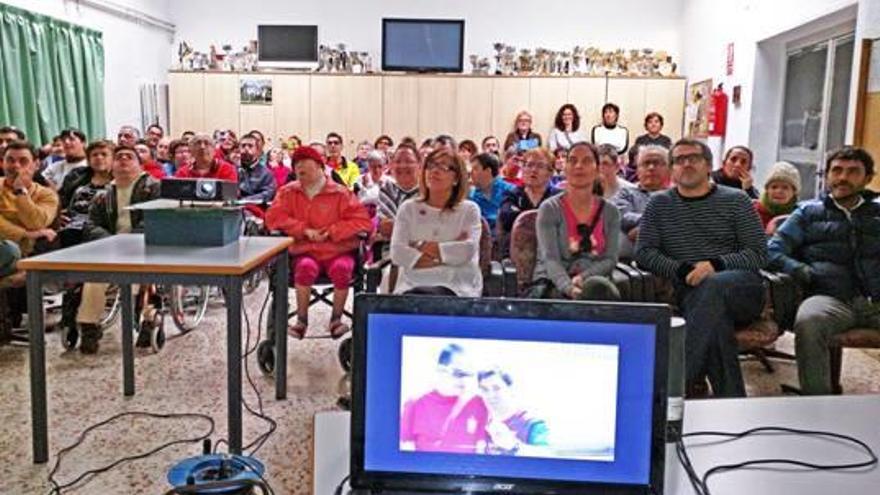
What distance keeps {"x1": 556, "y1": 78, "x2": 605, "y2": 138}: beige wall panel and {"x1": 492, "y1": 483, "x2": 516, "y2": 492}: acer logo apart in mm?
7818

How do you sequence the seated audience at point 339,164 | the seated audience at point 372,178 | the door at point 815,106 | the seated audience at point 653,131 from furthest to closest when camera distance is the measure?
1. the seated audience at point 653,131
2. the seated audience at point 339,164
3. the seated audience at point 372,178
4. the door at point 815,106

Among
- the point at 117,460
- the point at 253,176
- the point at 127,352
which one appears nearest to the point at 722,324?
the point at 117,460

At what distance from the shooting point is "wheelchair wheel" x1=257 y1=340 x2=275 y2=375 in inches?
140

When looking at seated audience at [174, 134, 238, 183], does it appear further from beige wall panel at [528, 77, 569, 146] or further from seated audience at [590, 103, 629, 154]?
seated audience at [590, 103, 629, 154]

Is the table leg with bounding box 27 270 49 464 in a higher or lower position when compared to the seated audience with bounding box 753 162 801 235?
lower

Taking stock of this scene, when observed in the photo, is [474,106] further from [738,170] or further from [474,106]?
[738,170]

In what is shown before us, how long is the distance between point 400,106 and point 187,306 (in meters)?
4.40

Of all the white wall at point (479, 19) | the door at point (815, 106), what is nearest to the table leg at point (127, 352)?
the door at point (815, 106)

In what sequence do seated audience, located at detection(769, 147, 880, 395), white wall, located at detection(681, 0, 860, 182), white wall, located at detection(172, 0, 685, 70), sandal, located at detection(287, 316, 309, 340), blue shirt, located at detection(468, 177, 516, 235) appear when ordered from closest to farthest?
seated audience, located at detection(769, 147, 880, 395)
sandal, located at detection(287, 316, 309, 340)
blue shirt, located at detection(468, 177, 516, 235)
white wall, located at detection(681, 0, 860, 182)
white wall, located at detection(172, 0, 685, 70)

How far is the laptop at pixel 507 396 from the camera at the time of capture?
40.2 inches

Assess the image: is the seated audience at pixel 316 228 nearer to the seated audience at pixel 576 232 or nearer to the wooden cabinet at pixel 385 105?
the seated audience at pixel 576 232

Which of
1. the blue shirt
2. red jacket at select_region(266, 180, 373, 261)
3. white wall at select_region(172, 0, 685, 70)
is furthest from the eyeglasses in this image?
white wall at select_region(172, 0, 685, 70)

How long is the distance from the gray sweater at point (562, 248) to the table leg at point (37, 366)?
75.2 inches

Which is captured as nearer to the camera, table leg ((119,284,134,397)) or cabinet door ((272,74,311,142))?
table leg ((119,284,134,397))
